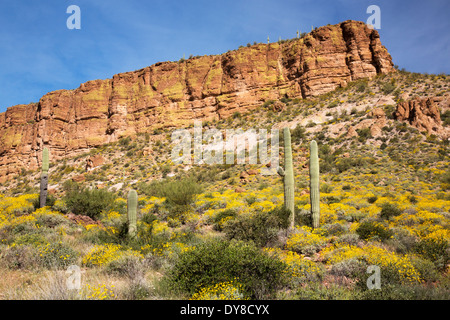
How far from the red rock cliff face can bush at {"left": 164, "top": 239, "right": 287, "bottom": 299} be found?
108ft

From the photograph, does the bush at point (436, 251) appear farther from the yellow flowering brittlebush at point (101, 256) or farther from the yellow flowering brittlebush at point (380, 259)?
the yellow flowering brittlebush at point (101, 256)

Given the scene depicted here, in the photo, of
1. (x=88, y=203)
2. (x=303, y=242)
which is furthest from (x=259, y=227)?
(x=88, y=203)

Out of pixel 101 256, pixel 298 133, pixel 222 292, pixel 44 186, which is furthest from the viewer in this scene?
pixel 298 133

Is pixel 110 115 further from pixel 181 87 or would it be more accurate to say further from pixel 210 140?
pixel 210 140

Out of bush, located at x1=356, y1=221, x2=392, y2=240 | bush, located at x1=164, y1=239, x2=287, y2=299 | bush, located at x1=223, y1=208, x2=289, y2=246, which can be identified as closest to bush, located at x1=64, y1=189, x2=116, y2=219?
bush, located at x1=223, y1=208, x2=289, y2=246

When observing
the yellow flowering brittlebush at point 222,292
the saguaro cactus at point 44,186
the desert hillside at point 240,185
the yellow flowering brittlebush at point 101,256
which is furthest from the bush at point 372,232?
the saguaro cactus at point 44,186

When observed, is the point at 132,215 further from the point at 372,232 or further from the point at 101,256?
the point at 372,232

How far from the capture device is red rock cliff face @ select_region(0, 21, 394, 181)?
3378cm

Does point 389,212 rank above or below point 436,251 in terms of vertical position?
above

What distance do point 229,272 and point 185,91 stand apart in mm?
38882

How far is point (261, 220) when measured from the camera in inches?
348

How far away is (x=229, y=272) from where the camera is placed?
439cm

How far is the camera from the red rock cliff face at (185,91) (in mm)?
33781

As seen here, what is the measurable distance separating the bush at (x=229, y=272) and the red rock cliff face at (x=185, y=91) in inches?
1292
